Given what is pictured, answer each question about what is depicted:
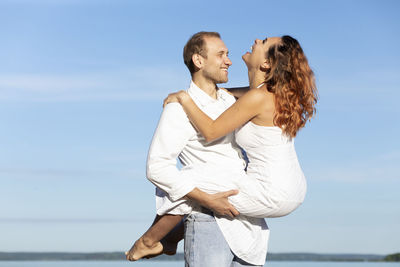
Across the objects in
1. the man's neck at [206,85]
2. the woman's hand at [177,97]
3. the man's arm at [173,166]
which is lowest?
the man's arm at [173,166]

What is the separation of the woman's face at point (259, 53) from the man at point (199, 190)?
0.19 meters

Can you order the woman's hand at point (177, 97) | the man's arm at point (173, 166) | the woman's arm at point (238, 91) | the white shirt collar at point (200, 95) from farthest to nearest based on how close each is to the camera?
the woman's arm at point (238, 91) < the white shirt collar at point (200, 95) < the woman's hand at point (177, 97) < the man's arm at point (173, 166)

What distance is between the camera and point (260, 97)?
139 inches

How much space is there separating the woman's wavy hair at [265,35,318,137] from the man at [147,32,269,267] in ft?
1.21

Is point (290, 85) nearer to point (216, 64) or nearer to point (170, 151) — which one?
point (216, 64)

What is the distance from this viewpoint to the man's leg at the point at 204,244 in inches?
136

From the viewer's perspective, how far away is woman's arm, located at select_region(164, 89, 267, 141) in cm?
345

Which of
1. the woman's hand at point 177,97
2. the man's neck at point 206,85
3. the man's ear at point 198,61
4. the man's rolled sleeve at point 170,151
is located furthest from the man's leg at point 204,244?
the man's ear at point 198,61

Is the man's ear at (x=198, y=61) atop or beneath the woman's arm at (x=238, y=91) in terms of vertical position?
atop

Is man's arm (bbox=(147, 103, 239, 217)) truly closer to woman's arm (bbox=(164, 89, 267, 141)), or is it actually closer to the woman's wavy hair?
woman's arm (bbox=(164, 89, 267, 141))

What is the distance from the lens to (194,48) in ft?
12.9

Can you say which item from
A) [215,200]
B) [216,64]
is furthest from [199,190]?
[216,64]

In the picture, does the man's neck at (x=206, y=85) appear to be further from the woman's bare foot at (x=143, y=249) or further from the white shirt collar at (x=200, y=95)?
the woman's bare foot at (x=143, y=249)

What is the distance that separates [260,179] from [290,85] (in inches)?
26.0
